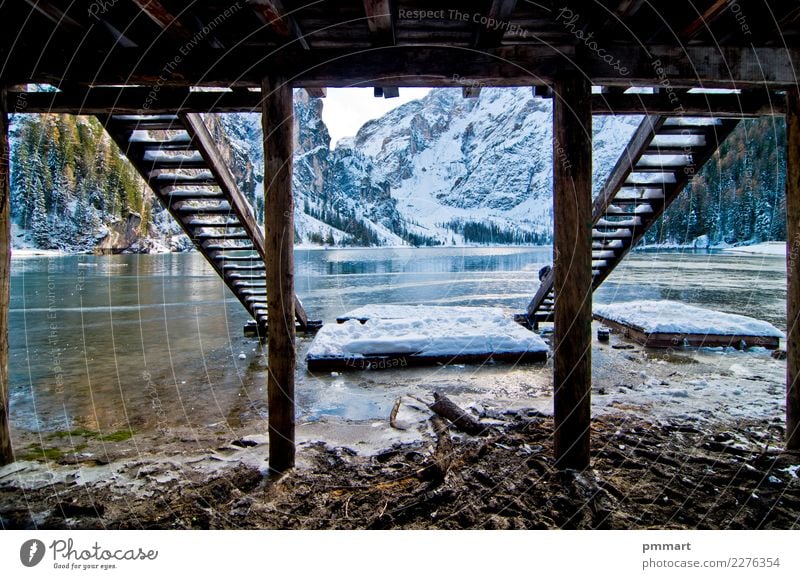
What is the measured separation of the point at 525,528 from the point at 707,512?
154cm

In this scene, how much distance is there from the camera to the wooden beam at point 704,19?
3.73m

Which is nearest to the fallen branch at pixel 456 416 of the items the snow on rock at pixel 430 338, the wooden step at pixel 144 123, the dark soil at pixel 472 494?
the dark soil at pixel 472 494

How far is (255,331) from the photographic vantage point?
13.0 meters

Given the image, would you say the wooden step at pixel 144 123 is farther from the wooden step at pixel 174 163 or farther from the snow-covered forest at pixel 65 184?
the snow-covered forest at pixel 65 184

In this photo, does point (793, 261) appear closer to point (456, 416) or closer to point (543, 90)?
point (543, 90)

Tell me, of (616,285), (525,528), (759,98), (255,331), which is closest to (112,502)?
(525,528)

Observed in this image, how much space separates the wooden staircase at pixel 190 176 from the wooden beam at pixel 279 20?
2.23m

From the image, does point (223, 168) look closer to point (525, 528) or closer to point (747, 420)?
point (525, 528)

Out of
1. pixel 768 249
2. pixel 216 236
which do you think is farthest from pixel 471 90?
pixel 768 249

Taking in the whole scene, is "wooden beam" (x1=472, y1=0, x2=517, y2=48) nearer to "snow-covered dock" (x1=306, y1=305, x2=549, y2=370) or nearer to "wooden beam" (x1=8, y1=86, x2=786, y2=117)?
"wooden beam" (x1=8, y1=86, x2=786, y2=117)

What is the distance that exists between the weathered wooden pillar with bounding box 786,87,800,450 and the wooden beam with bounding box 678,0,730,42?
138 centimetres

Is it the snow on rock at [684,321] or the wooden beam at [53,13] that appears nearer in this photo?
the wooden beam at [53,13]

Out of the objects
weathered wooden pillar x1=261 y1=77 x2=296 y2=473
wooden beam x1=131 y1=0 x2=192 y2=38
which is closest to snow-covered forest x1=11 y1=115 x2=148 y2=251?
wooden beam x1=131 y1=0 x2=192 y2=38

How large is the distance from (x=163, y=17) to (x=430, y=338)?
23.8ft
